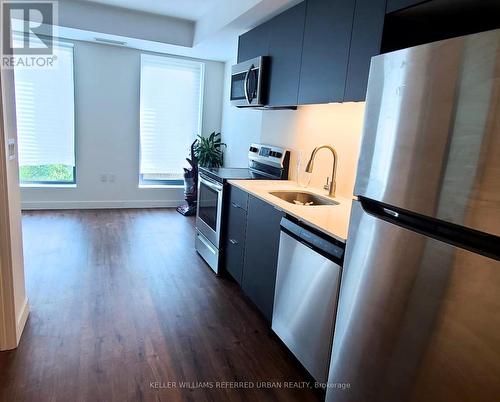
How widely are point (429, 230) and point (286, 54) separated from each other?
1920 millimetres

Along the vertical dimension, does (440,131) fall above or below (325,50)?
below

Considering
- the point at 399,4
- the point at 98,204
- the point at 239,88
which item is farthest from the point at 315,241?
the point at 98,204

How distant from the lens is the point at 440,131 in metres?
1.03

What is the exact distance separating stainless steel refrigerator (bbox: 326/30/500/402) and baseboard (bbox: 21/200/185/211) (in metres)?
4.51

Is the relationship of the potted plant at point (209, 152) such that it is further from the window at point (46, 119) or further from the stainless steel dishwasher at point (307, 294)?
the stainless steel dishwasher at point (307, 294)

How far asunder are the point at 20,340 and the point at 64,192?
332cm

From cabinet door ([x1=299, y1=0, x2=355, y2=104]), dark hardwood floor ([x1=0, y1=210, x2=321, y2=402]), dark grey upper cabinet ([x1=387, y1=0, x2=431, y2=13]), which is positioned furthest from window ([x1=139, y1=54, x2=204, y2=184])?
dark grey upper cabinet ([x1=387, y1=0, x2=431, y2=13])

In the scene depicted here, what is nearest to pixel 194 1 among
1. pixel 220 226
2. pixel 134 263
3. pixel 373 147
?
pixel 220 226

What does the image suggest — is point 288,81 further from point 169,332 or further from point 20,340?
point 20,340

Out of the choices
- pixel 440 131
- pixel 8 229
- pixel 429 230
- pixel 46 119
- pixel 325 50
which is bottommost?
pixel 8 229

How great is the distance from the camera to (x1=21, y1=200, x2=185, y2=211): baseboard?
487 centimetres

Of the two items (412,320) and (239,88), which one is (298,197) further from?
(412,320)

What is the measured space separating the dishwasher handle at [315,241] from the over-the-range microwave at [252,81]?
133 cm

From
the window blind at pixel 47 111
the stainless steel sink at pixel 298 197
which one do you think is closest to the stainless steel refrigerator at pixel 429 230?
the stainless steel sink at pixel 298 197
